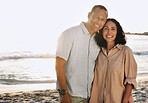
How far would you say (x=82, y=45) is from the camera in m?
3.04

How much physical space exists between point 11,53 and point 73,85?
14.4 m

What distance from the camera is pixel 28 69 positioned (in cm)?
1297

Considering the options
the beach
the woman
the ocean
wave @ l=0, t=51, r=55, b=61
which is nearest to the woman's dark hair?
the woman

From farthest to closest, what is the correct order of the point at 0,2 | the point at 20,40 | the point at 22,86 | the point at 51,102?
the point at 0,2 → the point at 20,40 → the point at 22,86 → the point at 51,102

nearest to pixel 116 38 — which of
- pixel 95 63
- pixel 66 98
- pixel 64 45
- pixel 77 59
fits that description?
pixel 95 63

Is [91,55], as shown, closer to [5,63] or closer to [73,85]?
[73,85]

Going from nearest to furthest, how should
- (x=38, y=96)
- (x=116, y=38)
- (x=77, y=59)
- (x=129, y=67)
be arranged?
(x=77, y=59), (x=129, y=67), (x=116, y=38), (x=38, y=96)

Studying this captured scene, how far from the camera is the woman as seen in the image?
3158 millimetres

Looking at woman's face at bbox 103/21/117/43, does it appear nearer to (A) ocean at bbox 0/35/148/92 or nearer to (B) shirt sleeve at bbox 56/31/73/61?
(B) shirt sleeve at bbox 56/31/73/61

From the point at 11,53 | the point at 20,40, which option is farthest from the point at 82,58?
the point at 20,40

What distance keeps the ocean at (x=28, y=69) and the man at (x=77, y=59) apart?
6.09 m

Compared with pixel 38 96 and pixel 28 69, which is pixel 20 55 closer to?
pixel 28 69

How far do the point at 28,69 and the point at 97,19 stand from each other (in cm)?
1040

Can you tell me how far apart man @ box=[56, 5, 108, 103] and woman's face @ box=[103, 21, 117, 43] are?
24cm
